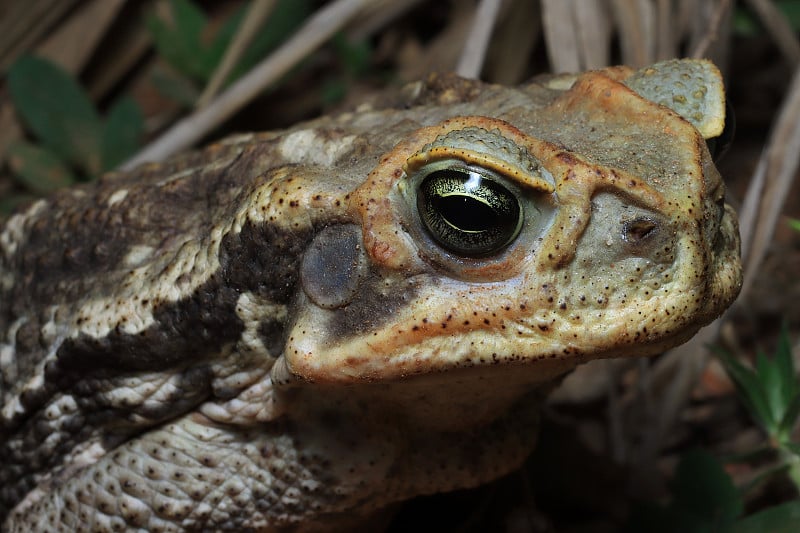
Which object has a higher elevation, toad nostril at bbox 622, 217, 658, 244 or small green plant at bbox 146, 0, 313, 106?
small green plant at bbox 146, 0, 313, 106

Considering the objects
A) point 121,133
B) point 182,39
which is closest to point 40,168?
point 121,133

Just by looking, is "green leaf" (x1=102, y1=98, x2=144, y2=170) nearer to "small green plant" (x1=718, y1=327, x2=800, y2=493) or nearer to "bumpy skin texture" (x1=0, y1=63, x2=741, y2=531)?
"bumpy skin texture" (x1=0, y1=63, x2=741, y2=531)

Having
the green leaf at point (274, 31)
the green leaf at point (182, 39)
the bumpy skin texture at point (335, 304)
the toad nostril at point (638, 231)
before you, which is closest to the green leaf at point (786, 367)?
the bumpy skin texture at point (335, 304)

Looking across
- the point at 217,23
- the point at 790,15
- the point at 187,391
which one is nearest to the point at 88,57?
the point at 217,23

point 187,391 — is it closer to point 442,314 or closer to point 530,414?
point 442,314

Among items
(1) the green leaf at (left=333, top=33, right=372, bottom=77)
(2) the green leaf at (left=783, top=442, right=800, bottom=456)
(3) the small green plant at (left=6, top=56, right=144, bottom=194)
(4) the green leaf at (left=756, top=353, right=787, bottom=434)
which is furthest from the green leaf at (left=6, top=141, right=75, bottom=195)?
(2) the green leaf at (left=783, top=442, right=800, bottom=456)

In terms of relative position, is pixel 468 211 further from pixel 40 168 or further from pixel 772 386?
pixel 40 168
